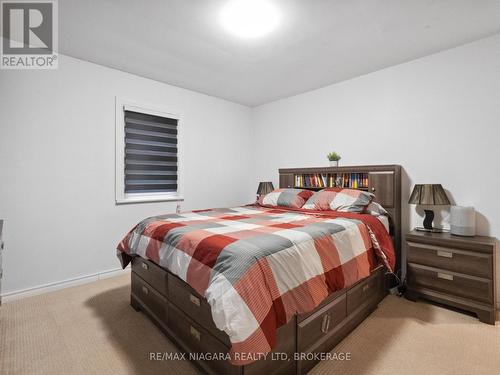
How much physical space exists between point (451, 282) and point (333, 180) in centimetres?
162

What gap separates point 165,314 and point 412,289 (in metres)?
2.33

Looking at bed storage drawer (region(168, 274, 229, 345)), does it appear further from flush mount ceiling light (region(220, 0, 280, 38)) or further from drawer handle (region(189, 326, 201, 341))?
flush mount ceiling light (region(220, 0, 280, 38))

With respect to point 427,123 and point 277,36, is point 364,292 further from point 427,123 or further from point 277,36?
point 277,36

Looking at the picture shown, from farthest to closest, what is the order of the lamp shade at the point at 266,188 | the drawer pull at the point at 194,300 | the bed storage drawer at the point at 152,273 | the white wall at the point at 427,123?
the lamp shade at the point at 266,188 → the white wall at the point at 427,123 → the bed storage drawer at the point at 152,273 → the drawer pull at the point at 194,300

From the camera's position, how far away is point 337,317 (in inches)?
70.7

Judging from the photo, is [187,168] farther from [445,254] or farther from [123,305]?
[445,254]

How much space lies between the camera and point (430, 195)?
2.47 metres

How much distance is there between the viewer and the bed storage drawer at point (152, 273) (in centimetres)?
186

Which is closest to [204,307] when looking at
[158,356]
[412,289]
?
→ [158,356]

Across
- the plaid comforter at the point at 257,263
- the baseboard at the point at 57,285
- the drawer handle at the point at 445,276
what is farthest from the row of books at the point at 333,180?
the baseboard at the point at 57,285

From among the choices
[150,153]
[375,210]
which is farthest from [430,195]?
[150,153]

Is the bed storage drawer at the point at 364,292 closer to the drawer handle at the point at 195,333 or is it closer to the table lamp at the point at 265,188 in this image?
the drawer handle at the point at 195,333

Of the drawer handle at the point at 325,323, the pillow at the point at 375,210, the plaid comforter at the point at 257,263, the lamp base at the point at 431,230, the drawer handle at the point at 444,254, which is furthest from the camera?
the pillow at the point at 375,210

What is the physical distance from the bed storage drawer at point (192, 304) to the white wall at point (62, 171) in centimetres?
172
